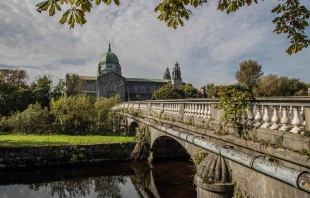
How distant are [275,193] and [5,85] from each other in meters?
49.2

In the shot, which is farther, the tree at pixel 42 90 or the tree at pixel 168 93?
the tree at pixel 168 93

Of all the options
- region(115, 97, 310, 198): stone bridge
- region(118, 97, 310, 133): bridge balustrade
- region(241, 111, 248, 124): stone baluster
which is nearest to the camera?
region(115, 97, 310, 198): stone bridge

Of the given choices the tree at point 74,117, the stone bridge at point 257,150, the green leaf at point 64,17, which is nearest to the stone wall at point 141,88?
the tree at point 74,117

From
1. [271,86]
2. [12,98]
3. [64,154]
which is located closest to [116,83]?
Answer: [12,98]

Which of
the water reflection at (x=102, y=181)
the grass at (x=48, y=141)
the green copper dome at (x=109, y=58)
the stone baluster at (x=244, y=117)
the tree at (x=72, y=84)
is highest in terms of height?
the green copper dome at (x=109, y=58)

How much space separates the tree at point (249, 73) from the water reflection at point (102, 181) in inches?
1754

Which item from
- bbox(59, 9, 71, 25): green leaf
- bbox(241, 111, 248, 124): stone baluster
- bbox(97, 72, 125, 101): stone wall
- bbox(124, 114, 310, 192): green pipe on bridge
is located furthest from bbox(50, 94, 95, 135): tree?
bbox(97, 72, 125, 101): stone wall

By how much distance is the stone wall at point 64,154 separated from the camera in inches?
671

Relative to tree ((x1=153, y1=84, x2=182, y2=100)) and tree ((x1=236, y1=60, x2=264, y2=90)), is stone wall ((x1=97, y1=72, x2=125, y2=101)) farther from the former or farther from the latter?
tree ((x1=236, y1=60, x2=264, y2=90))

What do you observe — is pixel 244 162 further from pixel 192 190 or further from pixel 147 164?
pixel 147 164

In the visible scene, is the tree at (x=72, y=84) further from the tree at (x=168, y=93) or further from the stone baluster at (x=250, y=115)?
the stone baluster at (x=250, y=115)

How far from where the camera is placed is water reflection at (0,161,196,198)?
1299 centimetres

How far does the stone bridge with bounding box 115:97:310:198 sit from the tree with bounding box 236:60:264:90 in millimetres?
52946

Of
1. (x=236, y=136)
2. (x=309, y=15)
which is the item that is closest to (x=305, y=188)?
(x=236, y=136)
